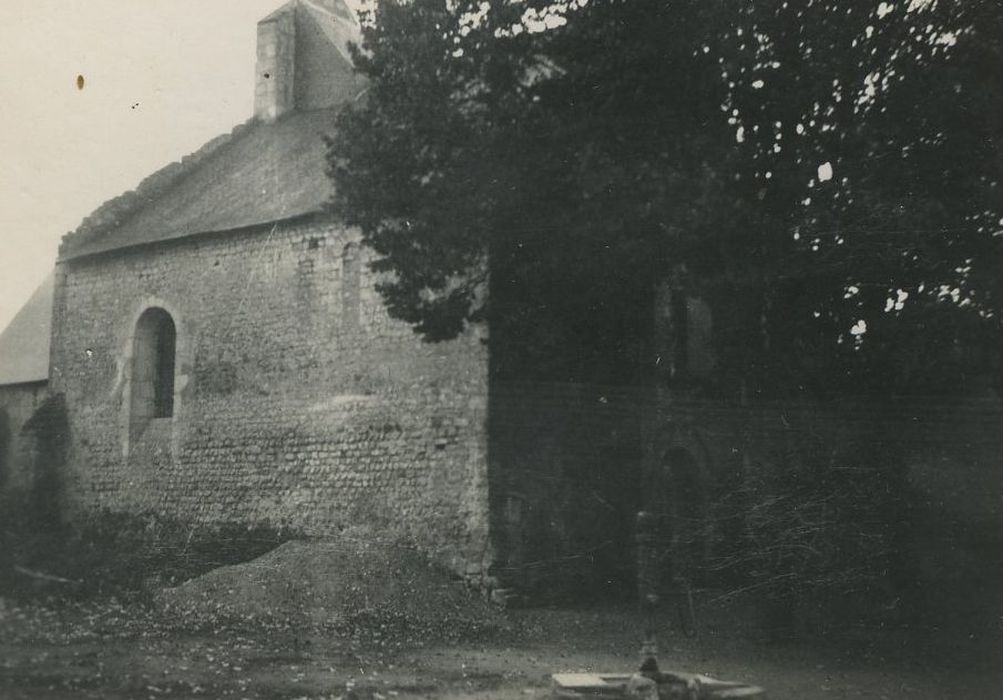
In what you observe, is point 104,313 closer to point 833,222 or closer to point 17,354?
point 17,354

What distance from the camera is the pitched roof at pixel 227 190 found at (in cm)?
1847

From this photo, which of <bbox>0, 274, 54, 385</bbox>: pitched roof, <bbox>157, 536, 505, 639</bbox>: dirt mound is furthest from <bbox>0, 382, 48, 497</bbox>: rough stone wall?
<bbox>157, 536, 505, 639</bbox>: dirt mound

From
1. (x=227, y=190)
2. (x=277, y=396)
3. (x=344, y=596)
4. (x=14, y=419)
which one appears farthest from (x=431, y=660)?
(x=14, y=419)

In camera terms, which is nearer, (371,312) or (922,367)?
(922,367)

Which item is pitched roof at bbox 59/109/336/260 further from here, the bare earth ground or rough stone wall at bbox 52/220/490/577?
the bare earth ground

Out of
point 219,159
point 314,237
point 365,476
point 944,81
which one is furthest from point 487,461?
point 219,159

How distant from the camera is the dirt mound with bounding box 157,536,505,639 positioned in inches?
510

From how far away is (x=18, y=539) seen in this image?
18.0 m

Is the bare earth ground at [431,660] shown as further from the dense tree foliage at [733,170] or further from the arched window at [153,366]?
the arched window at [153,366]

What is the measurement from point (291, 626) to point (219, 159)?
1228 centimetres

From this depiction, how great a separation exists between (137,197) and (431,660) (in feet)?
46.8

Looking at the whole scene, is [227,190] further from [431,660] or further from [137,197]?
[431,660]

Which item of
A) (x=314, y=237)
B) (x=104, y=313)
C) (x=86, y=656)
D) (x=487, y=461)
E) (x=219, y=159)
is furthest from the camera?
(x=219, y=159)

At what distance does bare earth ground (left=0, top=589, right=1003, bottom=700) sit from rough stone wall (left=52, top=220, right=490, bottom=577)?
2978 millimetres
